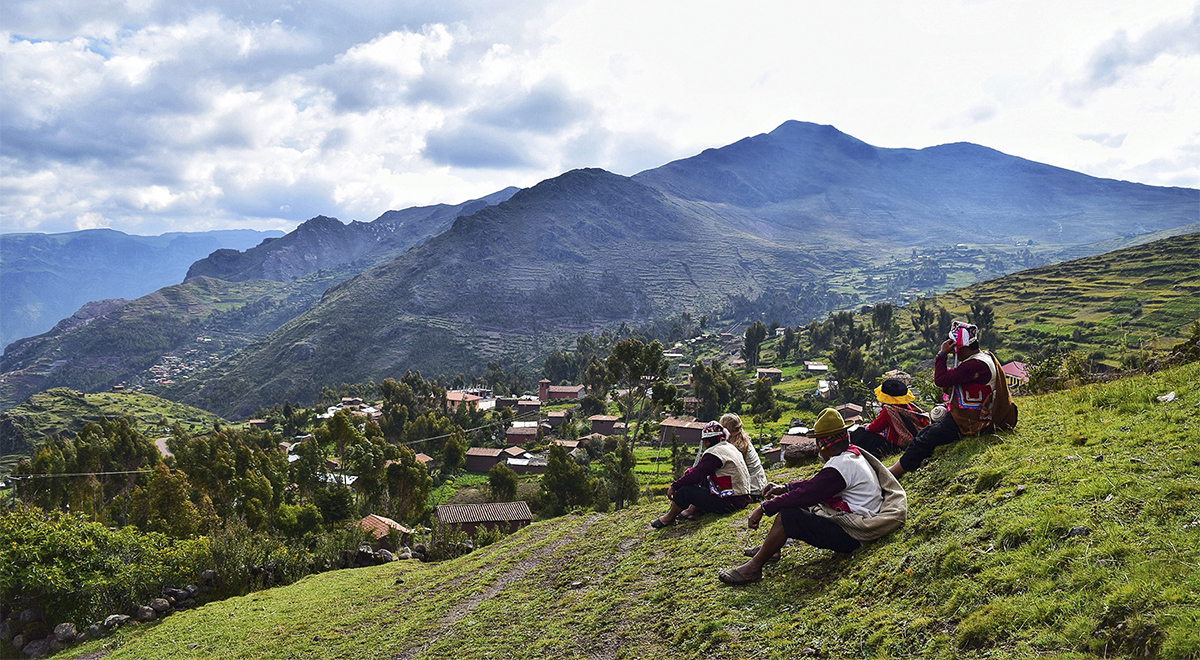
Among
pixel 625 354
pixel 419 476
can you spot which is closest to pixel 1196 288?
pixel 625 354

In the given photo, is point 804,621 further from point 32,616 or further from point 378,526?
point 378,526

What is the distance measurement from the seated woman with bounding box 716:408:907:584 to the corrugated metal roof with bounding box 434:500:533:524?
3656 cm

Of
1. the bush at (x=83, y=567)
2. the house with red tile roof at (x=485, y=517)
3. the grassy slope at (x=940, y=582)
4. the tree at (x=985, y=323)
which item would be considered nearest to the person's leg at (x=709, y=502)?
the grassy slope at (x=940, y=582)

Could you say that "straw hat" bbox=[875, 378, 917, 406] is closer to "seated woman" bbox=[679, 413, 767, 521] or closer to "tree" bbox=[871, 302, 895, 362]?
"seated woman" bbox=[679, 413, 767, 521]

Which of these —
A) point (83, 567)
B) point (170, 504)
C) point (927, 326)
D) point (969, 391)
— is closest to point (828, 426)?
point (969, 391)

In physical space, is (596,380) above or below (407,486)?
above

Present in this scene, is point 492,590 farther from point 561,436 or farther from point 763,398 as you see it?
point 561,436

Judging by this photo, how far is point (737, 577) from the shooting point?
7.47 meters

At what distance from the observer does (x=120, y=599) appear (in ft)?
59.2

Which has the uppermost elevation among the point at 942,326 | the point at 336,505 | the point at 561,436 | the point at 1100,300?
the point at 1100,300

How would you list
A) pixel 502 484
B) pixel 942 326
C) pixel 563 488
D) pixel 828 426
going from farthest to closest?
pixel 942 326 < pixel 502 484 < pixel 563 488 < pixel 828 426

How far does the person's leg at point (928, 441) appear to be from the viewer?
9039mm

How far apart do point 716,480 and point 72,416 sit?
162 metres

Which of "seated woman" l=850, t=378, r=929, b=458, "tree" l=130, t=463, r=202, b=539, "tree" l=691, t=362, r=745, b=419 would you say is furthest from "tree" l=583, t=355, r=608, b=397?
"seated woman" l=850, t=378, r=929, b=458
